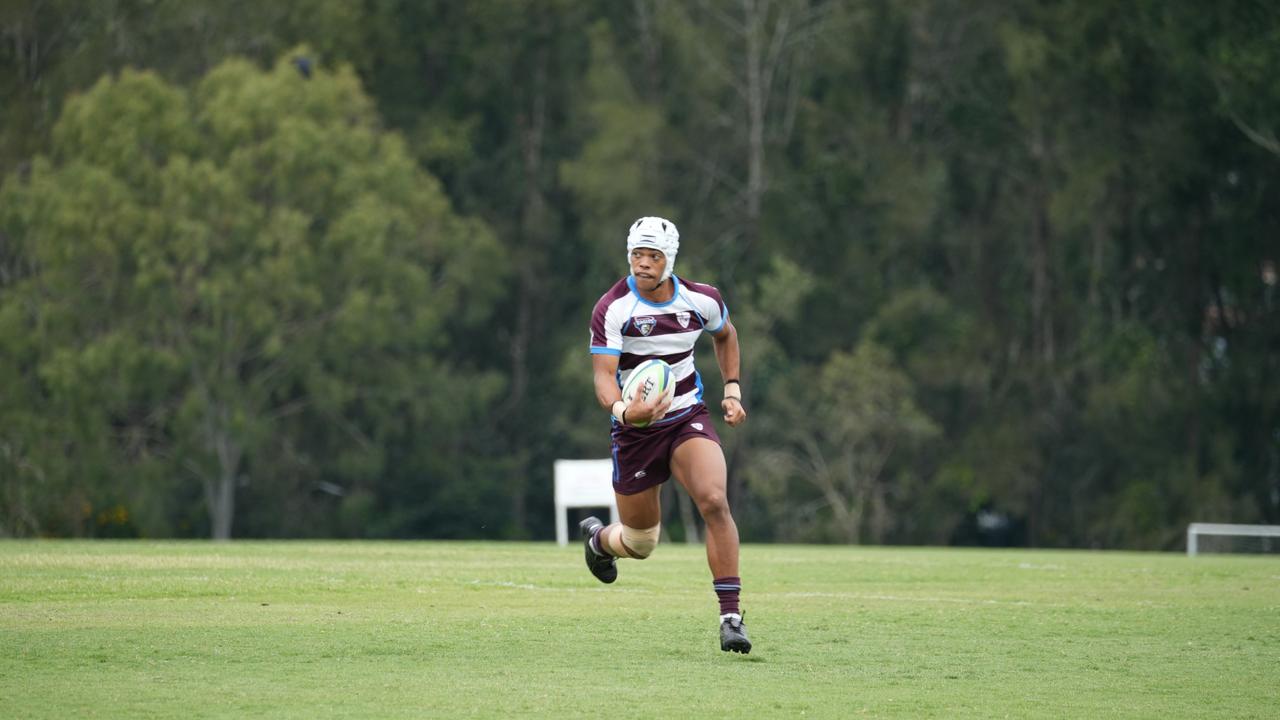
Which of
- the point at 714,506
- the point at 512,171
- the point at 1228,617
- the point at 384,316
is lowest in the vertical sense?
the point at 1228,617

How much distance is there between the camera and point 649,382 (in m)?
11.0

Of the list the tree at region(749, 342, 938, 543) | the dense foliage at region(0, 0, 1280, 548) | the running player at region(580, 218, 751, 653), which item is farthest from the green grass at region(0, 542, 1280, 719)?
the tree at region(749, 342, 938, 543)

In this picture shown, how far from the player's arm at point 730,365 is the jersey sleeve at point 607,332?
0.69 metres

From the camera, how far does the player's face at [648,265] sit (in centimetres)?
1115

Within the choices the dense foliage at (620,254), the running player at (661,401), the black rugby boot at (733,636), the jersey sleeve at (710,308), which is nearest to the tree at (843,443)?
the dense foliage at (620,254)

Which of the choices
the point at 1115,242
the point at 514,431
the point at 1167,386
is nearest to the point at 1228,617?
the point at 1167,386

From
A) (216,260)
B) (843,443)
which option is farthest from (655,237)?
(843,443)

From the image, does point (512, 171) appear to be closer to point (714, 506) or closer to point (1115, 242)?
point (1115, 242)

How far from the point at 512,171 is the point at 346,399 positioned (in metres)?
12.4

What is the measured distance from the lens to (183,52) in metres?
60.2

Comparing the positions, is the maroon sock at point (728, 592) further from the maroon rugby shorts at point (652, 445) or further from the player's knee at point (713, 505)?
the maroon rugby shorts at point (652, 445)

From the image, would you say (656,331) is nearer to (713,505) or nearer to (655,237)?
(655,237)

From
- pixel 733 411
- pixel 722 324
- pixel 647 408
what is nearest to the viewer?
pixel 647 408

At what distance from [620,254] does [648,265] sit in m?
49.9
